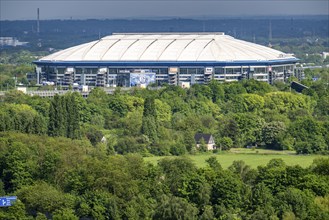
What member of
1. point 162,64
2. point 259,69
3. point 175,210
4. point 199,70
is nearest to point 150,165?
point 175,210

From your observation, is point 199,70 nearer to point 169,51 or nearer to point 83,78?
point 169,51

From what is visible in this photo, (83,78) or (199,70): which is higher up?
(199,70)

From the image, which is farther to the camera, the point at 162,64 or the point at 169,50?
the point at 169,50

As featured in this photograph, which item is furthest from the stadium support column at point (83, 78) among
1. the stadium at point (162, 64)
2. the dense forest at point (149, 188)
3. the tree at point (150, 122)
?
the dense forest at point (149, 188)

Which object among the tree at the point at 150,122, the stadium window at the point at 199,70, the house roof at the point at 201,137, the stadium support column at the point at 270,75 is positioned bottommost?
the house roof at the point at 201,137

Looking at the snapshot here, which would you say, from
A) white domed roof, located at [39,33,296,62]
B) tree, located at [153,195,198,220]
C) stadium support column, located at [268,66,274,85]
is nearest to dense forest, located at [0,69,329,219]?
tree, located at [153,195,198,220]

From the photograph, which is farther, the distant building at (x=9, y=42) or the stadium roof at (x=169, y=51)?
the distant building at (x=9, y=42)

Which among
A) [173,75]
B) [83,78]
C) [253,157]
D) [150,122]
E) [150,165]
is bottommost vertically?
[253,157]

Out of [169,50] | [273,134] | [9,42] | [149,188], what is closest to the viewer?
[149,188]

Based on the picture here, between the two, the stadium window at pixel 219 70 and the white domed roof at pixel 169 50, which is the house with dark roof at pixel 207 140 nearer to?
the stadium window at pixel 219 70
